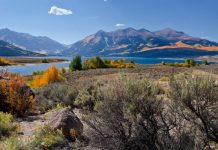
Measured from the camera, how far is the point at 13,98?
1439 centimetres

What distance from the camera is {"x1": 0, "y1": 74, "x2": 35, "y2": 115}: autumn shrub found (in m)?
14.4

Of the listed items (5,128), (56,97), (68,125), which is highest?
(68,125)

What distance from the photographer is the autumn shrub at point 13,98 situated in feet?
47.2

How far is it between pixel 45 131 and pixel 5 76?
8.47 m

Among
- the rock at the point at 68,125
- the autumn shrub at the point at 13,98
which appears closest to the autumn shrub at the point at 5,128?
the rock at the point at 68,125

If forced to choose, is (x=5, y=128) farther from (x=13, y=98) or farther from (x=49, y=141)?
(x=13, y=98)

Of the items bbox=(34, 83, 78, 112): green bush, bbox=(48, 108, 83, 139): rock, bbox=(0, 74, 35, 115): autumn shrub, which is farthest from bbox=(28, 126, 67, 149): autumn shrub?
bbox=(34, 83, 78, 112): green bush

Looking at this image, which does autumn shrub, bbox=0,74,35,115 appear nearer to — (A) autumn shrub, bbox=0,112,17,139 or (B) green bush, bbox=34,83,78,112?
(B) green bush, bbox=34,83,78,112

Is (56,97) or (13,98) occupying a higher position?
(13,98)

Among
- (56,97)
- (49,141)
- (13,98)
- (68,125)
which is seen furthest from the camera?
(56,97)

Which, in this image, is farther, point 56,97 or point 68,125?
point 56,97

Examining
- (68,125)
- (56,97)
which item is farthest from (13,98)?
(68,125)

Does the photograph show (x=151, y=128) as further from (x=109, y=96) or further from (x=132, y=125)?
(x=109, y=96)

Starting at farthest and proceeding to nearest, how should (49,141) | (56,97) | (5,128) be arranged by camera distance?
(56,97) → (5,128) → (49,141)
